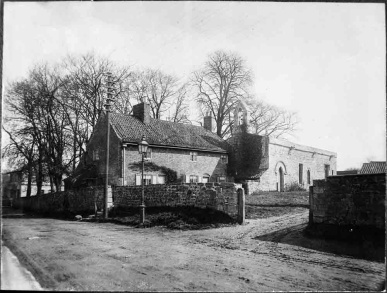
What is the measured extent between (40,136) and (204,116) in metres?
20.2

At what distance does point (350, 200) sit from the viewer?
875 cm

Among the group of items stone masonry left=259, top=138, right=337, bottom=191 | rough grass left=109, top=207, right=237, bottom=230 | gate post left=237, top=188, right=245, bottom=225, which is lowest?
rough grass left=109, top=207, right=237, bottom=230

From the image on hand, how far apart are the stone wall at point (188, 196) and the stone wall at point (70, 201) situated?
196cm

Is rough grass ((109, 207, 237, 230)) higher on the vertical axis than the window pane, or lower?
lower

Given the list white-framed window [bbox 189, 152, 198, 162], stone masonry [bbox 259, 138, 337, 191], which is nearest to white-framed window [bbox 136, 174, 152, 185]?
white-framed window [bbox 189, 152, 198, 162]

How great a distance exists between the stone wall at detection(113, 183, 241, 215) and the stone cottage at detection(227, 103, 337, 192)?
38.8 feet

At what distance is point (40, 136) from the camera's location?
18.2 m

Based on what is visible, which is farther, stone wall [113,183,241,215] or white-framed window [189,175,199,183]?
white-framed window [189,175,199,183]

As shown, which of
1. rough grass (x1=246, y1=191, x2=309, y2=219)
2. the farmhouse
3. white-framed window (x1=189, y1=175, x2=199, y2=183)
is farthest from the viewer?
white-framed window (x1=189, y1=175, x2=199, y2=183)

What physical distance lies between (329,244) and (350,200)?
1358 mm

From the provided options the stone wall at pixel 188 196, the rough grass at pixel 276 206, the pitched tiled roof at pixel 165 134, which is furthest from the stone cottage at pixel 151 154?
the rough grass at pixel 276 206

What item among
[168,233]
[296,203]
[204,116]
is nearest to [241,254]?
[168,233]

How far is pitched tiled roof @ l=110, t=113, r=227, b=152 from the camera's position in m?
25.0

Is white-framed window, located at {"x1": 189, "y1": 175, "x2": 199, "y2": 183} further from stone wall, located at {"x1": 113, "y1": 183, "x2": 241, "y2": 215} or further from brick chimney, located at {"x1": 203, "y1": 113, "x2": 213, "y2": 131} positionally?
stone wall, located at {"x1": 113, "y1": 183, "x2": 241, "y2": 215}
